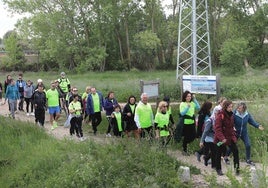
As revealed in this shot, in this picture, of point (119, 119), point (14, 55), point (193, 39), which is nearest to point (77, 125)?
point (119, 119)

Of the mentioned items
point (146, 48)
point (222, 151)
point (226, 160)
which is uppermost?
point (146, 48)

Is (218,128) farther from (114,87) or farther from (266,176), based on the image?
(114,87)

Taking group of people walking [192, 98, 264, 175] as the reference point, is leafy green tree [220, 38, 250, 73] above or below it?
above

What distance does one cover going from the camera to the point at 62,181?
8.68 meters

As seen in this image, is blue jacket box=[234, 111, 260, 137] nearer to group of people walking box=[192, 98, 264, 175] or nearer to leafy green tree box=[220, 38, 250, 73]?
group of people walking box=[192, 98, 264, 175]

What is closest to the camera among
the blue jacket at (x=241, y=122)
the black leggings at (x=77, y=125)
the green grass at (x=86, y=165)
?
the green grass at (x=86, y=165)

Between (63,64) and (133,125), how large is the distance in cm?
3604

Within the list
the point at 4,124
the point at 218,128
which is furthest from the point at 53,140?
the point at 218,128

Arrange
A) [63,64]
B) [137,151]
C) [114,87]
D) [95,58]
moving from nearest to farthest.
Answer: [137,151] → [114,87] → [95,58] → [63,64]

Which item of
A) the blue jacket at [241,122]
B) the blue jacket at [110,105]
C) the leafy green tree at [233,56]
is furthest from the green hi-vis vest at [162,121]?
the leafy green tree at [233,56]

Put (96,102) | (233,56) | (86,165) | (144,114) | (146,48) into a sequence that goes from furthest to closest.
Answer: (146,48) → (233,56) → (96,102) → (144,114) → (86,165)

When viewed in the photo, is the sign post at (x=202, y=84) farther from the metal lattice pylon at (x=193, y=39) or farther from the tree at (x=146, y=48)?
the tree at (x=146, y=48)

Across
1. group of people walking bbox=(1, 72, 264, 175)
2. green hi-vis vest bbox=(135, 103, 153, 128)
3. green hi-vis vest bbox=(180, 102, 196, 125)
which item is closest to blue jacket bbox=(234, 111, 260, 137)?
group of people walking bbox=(1, 72, 264, 175)

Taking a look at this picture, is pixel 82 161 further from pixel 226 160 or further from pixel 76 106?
pixel 226 160
